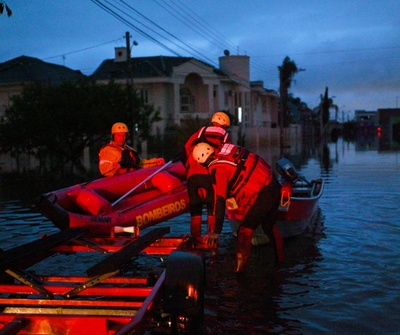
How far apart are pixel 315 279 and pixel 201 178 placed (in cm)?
224

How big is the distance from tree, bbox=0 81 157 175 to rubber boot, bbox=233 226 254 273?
744 inches

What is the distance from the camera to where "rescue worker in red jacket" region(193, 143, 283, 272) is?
709 cm

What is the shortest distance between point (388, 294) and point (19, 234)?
7.08 m

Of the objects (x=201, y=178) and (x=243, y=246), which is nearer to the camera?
(x=243, y=246)

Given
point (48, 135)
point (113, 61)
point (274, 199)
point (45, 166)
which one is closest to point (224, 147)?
point (274, 199)

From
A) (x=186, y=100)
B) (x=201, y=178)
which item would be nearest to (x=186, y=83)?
(x=186, y=100)

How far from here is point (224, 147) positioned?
728 centimetres

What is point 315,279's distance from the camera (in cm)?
738

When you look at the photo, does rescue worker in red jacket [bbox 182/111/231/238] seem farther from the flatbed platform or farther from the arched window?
the arched window

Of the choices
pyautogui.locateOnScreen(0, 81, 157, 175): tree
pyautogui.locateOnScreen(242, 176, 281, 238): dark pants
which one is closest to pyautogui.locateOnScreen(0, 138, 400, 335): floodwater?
pyautogui.locateOnScreen(242, 176, 281, 238): dark pants

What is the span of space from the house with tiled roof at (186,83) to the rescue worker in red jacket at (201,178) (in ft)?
92.8

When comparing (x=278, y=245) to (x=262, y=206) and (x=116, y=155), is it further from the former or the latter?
(x=116, y=155)

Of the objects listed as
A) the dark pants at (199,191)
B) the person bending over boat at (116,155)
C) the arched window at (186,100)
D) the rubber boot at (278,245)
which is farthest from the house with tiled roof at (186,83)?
the rubber boot at (278,245)

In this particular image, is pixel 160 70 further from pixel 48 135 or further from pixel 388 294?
pixel 388 294
